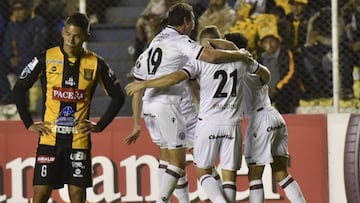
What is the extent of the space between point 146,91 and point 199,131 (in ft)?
3.36

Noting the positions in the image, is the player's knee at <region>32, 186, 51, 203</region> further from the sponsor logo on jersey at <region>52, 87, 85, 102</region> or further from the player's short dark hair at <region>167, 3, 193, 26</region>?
the player's short dark hair at <region>167, 3, 193, 26</region>

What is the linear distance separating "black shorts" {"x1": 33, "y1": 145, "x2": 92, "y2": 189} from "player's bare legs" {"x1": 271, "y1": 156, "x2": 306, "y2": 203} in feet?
6.89

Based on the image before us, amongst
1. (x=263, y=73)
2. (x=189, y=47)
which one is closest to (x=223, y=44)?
(x=189, y=47)

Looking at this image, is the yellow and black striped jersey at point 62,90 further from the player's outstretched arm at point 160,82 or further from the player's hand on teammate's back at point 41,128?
the player's outstretched arm at point 160,82

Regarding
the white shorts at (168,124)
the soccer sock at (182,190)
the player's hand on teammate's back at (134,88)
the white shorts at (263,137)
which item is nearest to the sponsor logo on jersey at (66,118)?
the player's hand on teammate's back at (134,88)

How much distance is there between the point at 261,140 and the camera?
1049 centimetres

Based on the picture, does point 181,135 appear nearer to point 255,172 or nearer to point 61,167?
point 255,172

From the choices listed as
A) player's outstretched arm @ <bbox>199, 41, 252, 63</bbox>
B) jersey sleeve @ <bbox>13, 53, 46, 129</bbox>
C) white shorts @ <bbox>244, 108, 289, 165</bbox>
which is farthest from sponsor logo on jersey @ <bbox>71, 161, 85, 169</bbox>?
white shorts @ <bbox>244, 108, 289, 165</bbox>

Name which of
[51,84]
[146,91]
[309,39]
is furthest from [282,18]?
[51,84]

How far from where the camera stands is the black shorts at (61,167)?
923cm

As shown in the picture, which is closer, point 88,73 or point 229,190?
point 88,73

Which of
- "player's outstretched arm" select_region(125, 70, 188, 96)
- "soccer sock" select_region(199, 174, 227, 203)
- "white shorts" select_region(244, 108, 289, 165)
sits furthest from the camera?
"white shorts" select_region(244, 108, 289, 165)

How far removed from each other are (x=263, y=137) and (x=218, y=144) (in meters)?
0.49

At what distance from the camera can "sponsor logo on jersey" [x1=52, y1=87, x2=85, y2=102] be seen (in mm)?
9281
